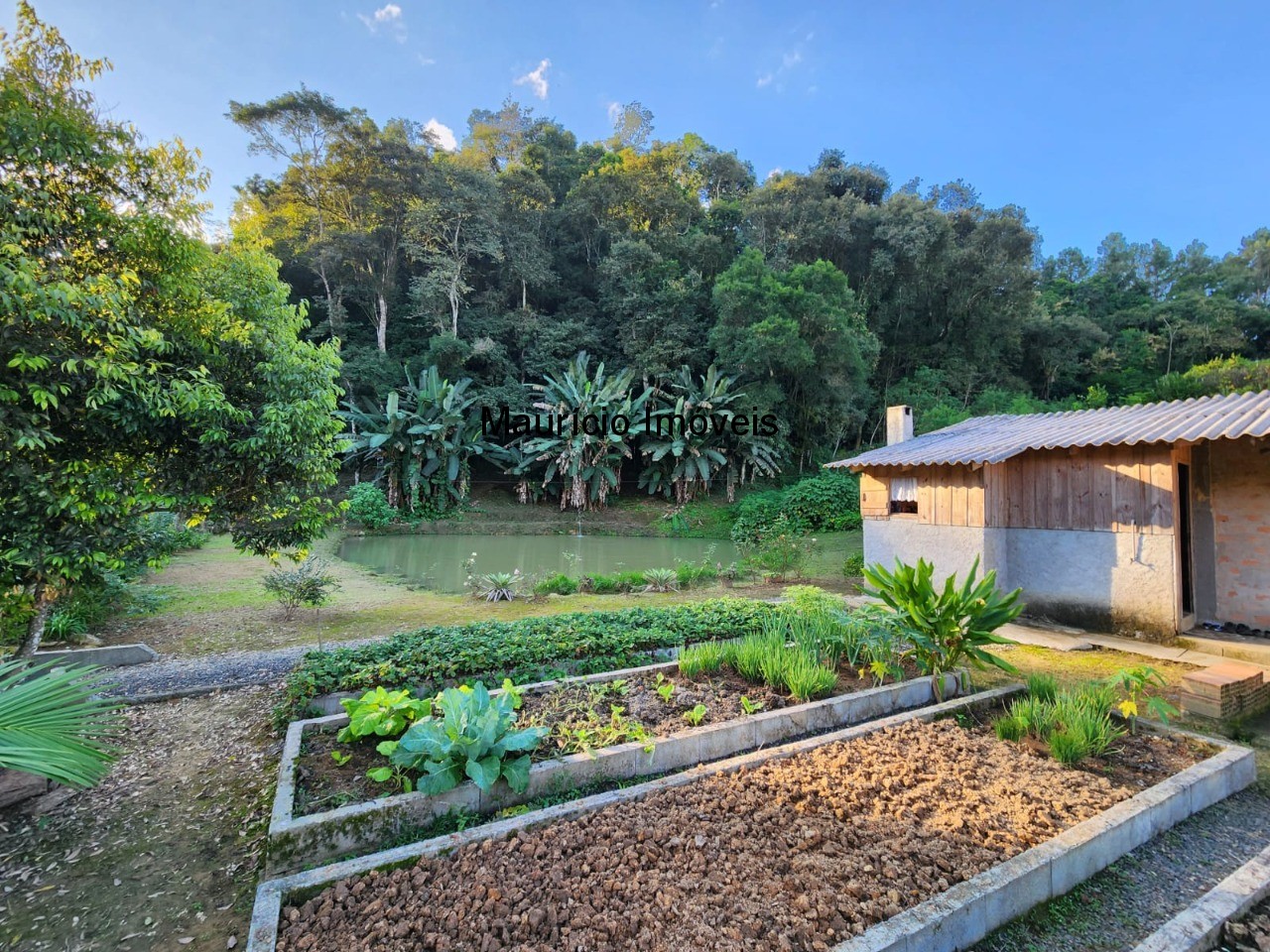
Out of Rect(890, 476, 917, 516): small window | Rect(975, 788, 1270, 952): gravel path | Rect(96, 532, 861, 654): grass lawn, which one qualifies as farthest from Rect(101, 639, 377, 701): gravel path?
Rect(890, 476, 917, 516): small window

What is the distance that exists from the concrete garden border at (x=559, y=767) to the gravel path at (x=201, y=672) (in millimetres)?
2209

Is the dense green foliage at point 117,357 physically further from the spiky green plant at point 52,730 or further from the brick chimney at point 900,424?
the brick chimney at point 900,424

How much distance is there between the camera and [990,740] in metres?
3.42

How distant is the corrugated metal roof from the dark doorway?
0.76m

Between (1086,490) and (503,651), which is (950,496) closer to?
(1086,490)

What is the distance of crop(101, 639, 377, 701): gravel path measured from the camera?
15.9 ft

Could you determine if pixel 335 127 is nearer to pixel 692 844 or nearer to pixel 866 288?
pixel 866 288

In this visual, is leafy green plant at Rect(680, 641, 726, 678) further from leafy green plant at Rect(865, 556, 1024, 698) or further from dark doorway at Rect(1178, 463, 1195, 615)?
dark doorway at Rect(1178, 463, 1195, 615)

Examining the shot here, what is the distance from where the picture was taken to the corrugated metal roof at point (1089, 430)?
5.79m

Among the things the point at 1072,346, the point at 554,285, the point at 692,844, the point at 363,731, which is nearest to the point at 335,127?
the point at 554,285

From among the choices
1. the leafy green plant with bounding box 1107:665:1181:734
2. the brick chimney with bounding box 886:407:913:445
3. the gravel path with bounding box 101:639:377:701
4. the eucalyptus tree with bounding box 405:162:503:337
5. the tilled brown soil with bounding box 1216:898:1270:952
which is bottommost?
the gravel path with bounding box 101:639:377:701

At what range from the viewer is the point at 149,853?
2.73 meters

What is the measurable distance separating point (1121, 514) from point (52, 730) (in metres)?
8.83

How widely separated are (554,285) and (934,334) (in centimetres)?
1731
